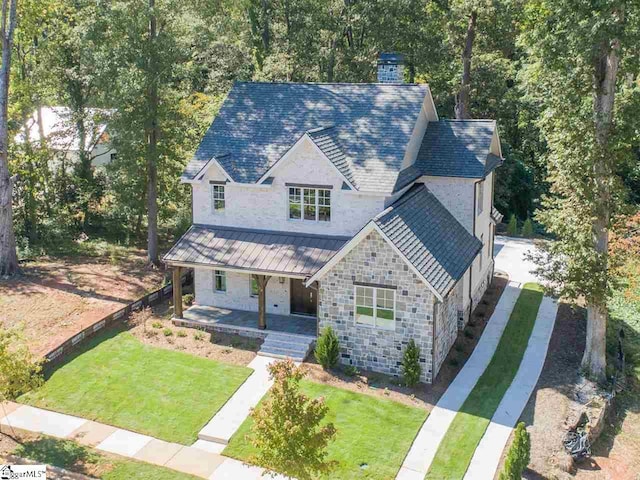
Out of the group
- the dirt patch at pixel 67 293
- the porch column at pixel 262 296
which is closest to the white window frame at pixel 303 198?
the porch column at pixel 262 296

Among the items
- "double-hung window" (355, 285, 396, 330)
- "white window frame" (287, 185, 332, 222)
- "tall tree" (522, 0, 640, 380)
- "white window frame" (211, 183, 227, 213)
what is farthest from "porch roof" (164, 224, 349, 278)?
"tall tree" (522, 0, 640, 380)

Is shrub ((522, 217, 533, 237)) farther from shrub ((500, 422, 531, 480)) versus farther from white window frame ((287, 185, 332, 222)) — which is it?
shrub ((500, 422, 531, 480))

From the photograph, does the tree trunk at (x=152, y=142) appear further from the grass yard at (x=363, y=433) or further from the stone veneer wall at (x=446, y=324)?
the stone veneer wall at (x=446, y=324)

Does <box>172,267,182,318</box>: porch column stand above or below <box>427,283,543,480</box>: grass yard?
above

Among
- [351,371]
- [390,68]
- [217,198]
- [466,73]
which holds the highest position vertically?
[466,73]

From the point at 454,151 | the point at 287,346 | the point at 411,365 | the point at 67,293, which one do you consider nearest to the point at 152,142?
the point at 67,293

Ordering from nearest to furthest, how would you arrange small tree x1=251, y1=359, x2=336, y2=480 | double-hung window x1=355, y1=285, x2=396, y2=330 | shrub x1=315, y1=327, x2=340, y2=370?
small tree x1=251, y1=359, x2=336, y2=480, double-hung window x1=355, y1=285, x2=396, y2=330, shrub x1=315, y1=327, x2=340, y2=370

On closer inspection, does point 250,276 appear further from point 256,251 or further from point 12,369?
point 12,369
